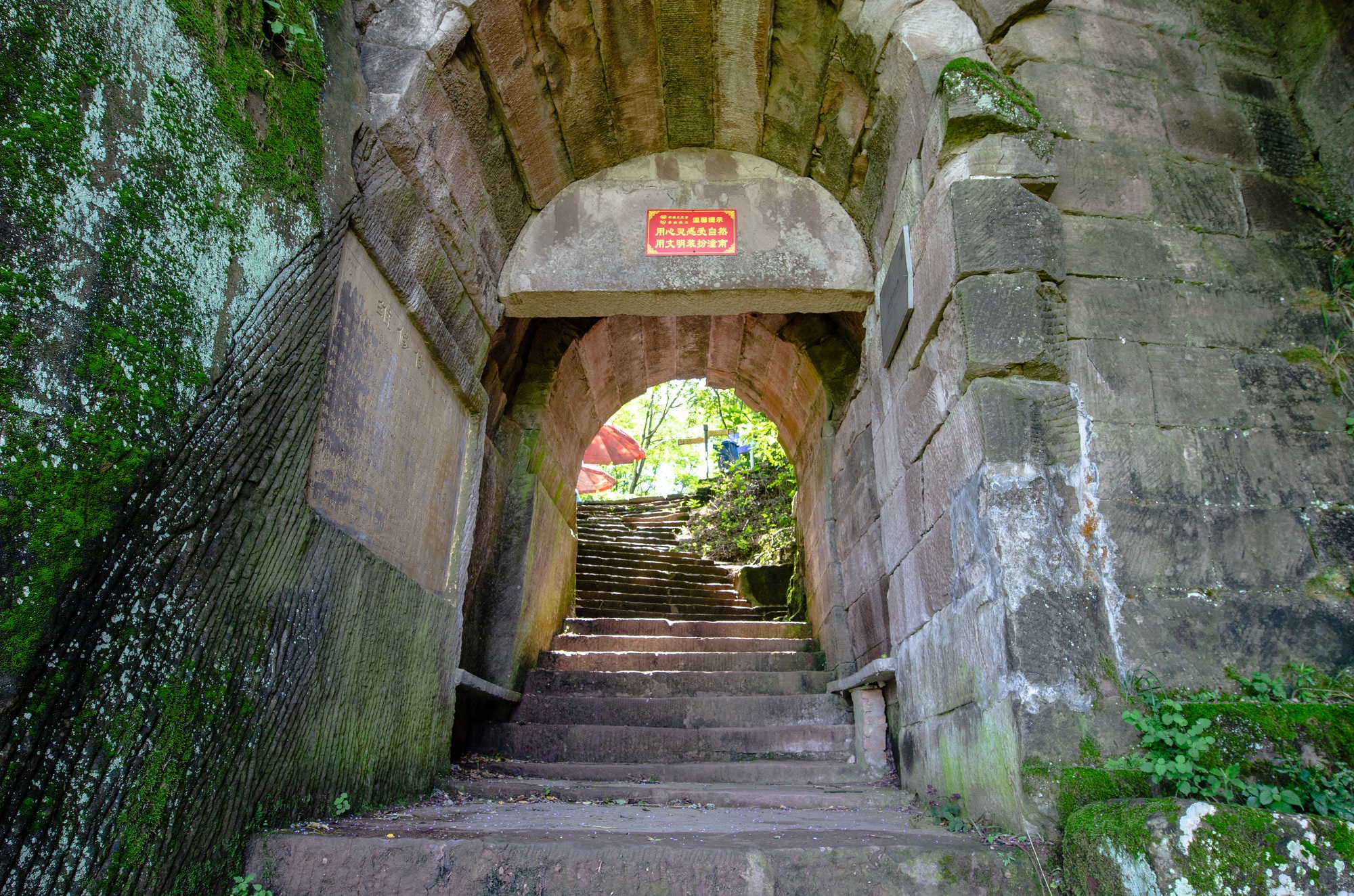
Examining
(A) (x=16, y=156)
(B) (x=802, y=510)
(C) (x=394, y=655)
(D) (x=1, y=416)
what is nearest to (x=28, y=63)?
(A) (x=16, y=156)

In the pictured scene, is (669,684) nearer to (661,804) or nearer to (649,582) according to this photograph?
(661,804)

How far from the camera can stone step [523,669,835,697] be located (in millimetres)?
4766

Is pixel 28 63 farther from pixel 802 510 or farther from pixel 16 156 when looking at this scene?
pixel 802 510

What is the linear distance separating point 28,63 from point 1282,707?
11.5 feet

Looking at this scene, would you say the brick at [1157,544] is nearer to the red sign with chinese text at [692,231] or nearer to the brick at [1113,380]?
the brick at [1113,380]

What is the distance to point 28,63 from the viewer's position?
1644mm

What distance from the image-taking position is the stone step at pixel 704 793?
3102mm

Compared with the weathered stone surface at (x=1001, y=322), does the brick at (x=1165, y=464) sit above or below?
below

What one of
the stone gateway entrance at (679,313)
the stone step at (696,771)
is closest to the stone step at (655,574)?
the stone gateway entrance at (679,313)

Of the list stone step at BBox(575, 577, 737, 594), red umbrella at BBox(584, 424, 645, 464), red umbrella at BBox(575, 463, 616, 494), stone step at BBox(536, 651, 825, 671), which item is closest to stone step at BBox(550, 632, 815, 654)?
stone step at BBox(536, 651, 825, 671)

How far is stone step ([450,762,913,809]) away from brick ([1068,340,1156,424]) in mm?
1685

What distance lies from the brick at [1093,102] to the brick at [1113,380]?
0.94 m

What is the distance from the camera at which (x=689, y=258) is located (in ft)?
13.4

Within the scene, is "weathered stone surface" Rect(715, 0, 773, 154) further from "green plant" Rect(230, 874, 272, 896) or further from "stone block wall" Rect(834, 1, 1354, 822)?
"green plant" Rect(230, 874, 272, 896)
